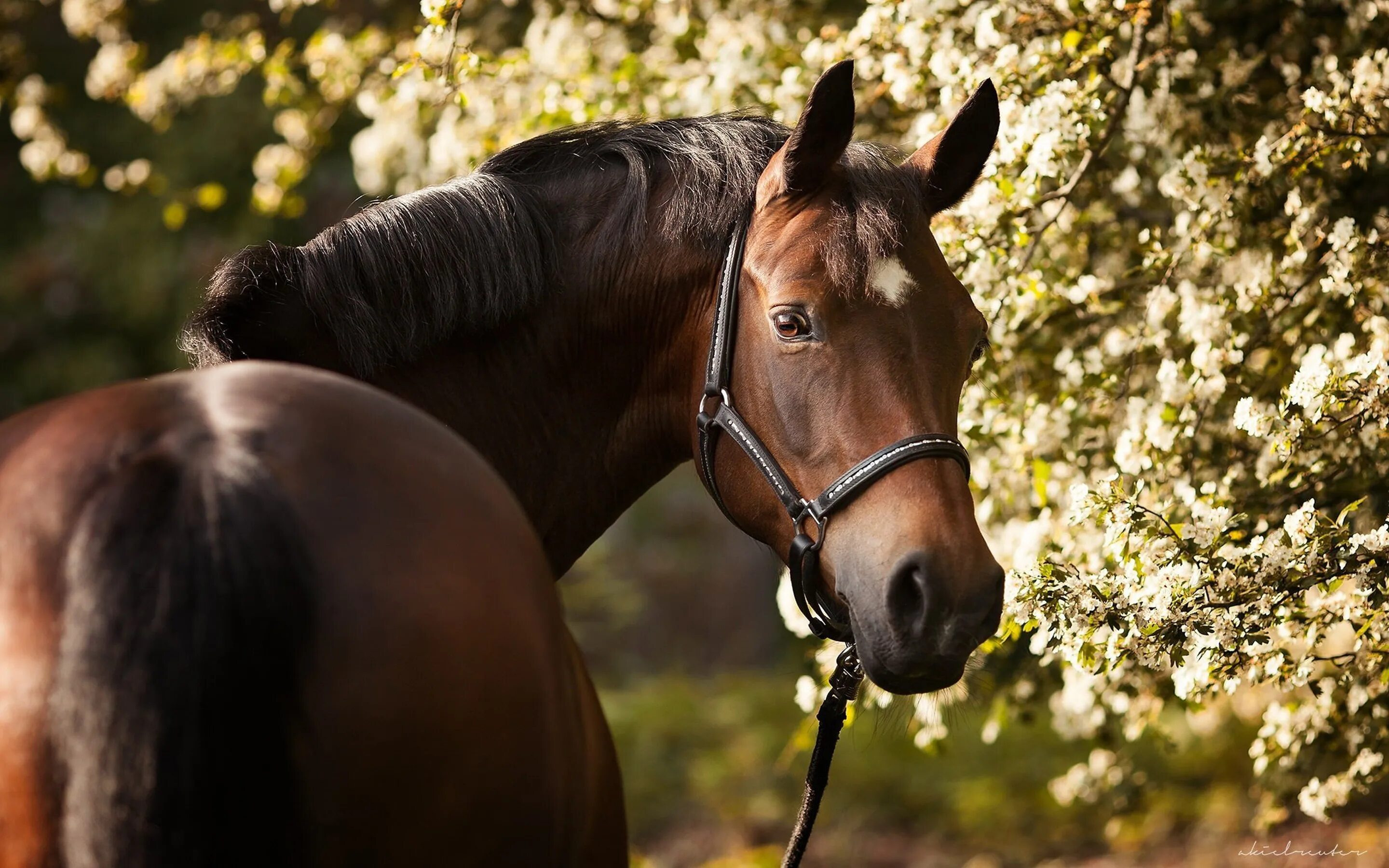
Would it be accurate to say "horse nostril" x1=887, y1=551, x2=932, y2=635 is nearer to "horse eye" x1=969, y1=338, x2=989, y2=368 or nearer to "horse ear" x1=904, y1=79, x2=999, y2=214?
"horse eye" x1=969, y1=338, x2=989, y2=368

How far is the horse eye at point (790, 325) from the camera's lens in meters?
2.00

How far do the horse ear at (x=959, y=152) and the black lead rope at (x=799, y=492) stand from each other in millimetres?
Answer: 413

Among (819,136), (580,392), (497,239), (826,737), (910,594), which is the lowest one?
(826,737)

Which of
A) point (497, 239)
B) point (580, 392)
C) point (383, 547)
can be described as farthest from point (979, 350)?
point (383, 547)

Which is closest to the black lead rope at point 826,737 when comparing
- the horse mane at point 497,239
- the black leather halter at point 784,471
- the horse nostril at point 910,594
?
the black leather halter at point 784,471

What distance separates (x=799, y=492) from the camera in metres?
2.00

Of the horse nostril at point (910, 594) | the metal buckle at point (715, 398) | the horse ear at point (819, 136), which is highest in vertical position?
the horse ear at point (819, 136)

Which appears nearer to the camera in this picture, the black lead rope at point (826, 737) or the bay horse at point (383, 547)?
the bay horse at point (383, 547)

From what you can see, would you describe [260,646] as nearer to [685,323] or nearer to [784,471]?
[784,471]

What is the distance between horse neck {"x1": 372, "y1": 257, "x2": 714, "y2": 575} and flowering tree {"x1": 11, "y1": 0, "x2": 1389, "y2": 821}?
796 mm

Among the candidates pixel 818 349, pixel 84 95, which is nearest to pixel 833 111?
pixel 818 349

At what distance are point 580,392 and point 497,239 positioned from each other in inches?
13.7

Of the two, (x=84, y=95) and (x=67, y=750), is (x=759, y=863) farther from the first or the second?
(x=84, y=95)

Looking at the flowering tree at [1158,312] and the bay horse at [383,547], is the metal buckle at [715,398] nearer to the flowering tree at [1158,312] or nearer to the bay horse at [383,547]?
the bay horse at [383,547]
